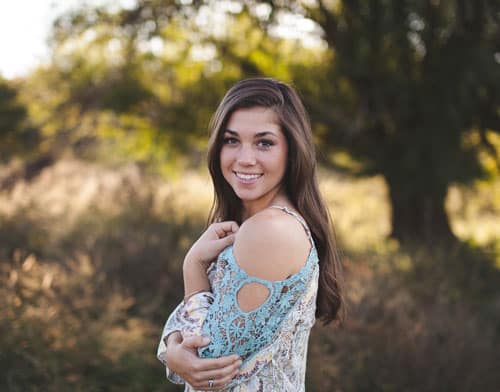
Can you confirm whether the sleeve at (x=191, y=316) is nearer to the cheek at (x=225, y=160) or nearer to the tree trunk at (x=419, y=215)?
the cheek at (x=225, y=160)

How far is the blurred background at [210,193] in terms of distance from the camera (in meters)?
4.02

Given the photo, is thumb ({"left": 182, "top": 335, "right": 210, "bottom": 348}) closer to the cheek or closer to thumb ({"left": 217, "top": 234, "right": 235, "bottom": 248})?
thumb ({"left": 217, "top": 234, "right": 235, "bottom": 248})

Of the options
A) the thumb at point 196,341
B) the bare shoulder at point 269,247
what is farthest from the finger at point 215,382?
the bare shoulder at point 269,247

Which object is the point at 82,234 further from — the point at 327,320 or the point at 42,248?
the point at 327,320

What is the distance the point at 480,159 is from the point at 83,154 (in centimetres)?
1498

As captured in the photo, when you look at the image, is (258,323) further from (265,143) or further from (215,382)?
(265,143)

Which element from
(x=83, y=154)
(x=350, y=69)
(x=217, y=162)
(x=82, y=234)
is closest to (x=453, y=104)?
A: (x=350, y=69)

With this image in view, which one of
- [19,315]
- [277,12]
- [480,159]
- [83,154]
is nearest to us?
[19,315]

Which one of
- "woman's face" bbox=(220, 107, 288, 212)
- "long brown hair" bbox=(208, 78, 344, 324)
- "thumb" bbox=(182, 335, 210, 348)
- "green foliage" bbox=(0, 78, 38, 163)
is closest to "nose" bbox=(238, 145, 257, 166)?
"woman's face" bbox=(220, 107, 288, 212)

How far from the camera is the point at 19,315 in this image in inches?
136

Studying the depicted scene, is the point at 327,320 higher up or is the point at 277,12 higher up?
the point at 277,12

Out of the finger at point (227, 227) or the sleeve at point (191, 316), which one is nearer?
the sleeve at point (191, 316)

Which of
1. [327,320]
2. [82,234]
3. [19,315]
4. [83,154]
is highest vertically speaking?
A: [83,154]

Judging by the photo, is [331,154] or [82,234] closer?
[82,234]
